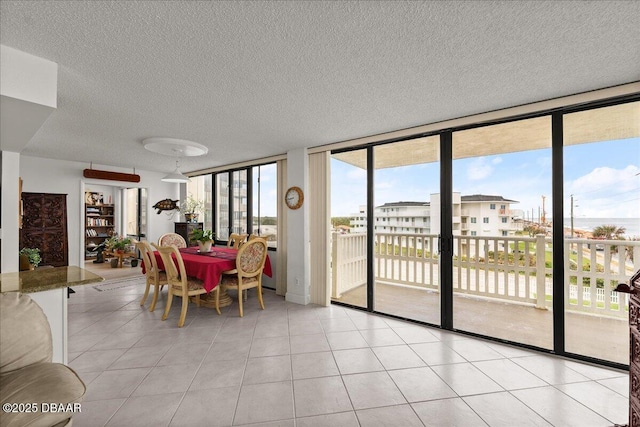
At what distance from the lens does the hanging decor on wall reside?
5223 millimetres

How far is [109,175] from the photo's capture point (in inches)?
213

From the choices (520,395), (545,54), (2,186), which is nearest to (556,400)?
(520,395)

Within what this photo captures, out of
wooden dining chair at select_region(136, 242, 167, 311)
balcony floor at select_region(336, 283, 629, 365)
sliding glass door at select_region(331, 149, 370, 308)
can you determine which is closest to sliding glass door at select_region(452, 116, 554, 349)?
balcony floor at select_region(336, 283, 629, 365)

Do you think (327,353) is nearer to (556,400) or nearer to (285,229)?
(556,400)

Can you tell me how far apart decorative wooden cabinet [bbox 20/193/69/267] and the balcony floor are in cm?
524

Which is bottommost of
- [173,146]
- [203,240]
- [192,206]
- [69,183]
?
[203,240]

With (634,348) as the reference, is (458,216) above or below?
above

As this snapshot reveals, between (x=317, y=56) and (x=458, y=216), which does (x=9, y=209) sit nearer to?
(x=317, y=56)

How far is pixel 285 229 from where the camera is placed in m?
4.49

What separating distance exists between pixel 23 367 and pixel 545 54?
335 centimetres

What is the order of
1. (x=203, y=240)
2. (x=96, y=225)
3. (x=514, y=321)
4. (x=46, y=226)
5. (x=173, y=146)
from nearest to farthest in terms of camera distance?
(x=514, y=321) → (x=173, y=146) → (x=203, y=240) → (x=46, y=226) → (x=96, y=225)

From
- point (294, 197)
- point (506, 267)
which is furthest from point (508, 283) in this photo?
point (294, 197)

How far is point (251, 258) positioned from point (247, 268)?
0.14m

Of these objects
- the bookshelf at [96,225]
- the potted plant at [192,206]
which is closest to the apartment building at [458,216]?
the potted plant at [192,206]
